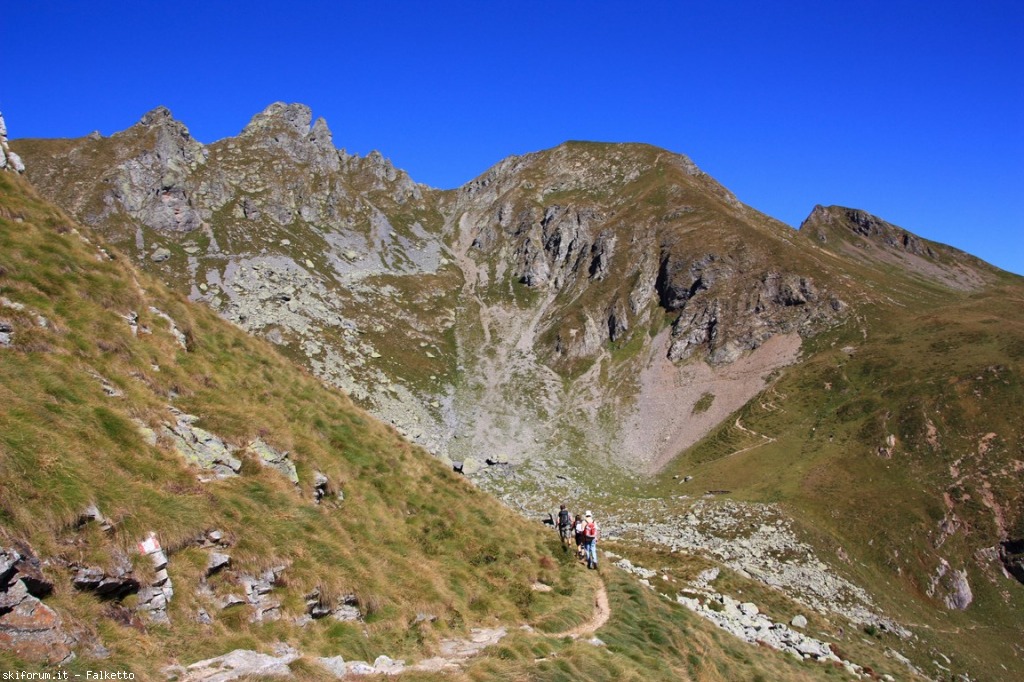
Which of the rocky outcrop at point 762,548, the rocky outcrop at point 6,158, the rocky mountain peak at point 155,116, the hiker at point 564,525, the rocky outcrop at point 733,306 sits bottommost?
the rocky outcrop at point 762,548

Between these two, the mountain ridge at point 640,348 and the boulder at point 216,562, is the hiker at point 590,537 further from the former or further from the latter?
the mountain ridge at point 640,348

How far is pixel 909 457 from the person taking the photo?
67.7 metres

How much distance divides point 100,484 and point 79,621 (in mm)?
2814

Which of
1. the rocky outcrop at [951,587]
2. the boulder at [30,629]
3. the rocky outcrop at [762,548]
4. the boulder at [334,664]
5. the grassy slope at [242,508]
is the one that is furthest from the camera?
the rocky outcrop at [951,587]

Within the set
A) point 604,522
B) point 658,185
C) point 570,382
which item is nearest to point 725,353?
point 570,382

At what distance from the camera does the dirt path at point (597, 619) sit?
17.7 metres

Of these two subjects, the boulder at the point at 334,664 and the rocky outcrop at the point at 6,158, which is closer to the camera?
the boulder at the point at 334,664

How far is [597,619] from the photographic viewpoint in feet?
65.4

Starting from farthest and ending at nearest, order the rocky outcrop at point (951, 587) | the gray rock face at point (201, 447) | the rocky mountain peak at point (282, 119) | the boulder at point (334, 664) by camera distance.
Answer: the rocky mountain peak at point (282, 119) < the rocky outcrop at point (951, 587) < the gray rock face at point (201, 447) < the boulder at point (334, 664)

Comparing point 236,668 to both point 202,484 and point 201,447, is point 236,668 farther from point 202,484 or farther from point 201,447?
point 201,447

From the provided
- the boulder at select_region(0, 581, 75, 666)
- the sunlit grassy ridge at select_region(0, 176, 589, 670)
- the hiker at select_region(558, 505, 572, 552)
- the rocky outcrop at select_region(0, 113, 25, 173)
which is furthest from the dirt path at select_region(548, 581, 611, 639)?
the rocky outcrop at select_region(0, 113, 25, 173)

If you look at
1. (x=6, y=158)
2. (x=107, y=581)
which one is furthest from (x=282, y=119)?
(x=107, y=581)

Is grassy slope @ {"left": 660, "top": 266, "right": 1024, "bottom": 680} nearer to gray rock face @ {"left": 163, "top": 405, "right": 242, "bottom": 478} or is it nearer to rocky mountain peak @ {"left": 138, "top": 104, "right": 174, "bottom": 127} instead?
gray rock face @ {"left": 163, "top": 405, "right": 242, "bottom": 478}

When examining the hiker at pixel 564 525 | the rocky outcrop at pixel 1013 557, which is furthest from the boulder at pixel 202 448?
the rocky outcrop at pixel 1013 557
